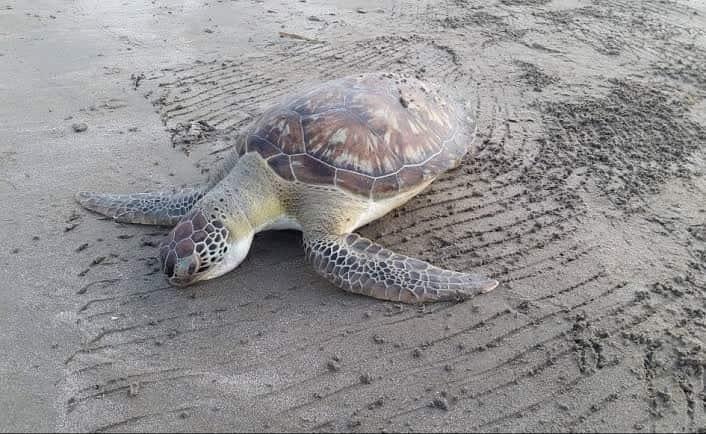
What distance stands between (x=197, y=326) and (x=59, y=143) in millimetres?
2266

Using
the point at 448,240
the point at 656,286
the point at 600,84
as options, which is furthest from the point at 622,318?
the point at 600,84

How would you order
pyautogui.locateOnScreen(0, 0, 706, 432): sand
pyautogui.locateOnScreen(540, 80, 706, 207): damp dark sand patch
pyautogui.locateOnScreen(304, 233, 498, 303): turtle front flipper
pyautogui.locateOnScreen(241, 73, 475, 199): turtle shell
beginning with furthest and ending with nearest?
1. pyautogui.locateOnScreen(540, 80, 706, 207): damp dark sand patch
2. pyautogui.locateOnScreen(241, 73, 475, 199): turtle shell
3. pyautogui.locateOnScreen(304, 233, 498, 303): turtle front flipper
4. pyautogui.locateOnScreen(0, 0, 706, 432): sand

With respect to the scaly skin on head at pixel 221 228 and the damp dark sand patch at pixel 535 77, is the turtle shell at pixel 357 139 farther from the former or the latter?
the damp dark sand patch at pixel 535 77

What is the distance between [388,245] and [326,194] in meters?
0.50

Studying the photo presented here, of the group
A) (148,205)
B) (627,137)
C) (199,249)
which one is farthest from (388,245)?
(627,137)

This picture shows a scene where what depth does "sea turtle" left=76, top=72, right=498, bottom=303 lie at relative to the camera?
8.64 ft

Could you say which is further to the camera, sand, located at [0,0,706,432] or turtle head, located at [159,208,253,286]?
turtle head, located at [159,208,253,286]

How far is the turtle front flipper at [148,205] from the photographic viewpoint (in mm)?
3092

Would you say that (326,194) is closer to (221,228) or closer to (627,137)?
(221,228)

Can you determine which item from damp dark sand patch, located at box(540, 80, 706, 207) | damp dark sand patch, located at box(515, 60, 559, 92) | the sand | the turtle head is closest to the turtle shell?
the sand

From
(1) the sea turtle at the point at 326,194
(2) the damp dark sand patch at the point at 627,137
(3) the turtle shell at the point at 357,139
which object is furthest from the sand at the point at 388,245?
(3) the turtle shell at the point at 357,139

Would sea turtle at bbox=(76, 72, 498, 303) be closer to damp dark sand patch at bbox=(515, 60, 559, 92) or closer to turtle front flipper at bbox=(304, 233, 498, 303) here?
turtle front flipper at bbox=(304, 233, 498, 303)

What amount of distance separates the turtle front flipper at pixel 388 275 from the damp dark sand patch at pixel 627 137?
1399mm

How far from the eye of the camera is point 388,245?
3.02 meters
